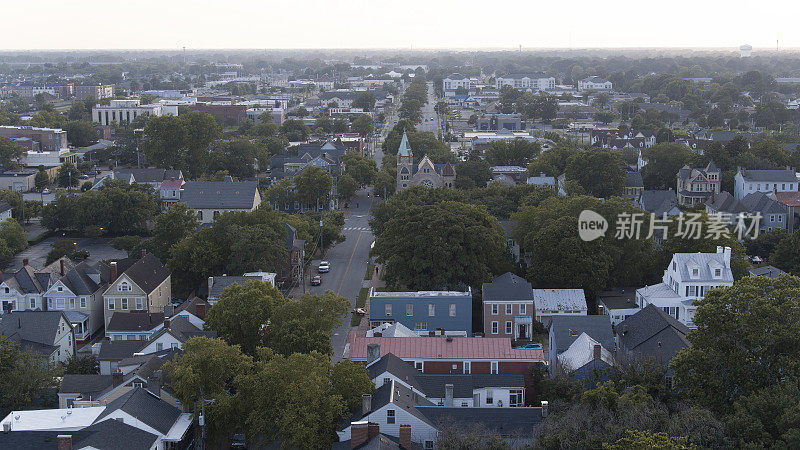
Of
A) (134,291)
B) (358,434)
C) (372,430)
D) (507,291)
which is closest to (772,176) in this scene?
(507,291)

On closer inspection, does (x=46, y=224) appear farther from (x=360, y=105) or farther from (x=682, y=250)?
(x=360, y=105)

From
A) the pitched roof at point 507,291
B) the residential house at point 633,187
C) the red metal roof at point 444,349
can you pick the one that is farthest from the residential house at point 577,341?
the residential house at point 633,187

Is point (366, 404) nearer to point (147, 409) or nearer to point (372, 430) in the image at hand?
point (372, 430)

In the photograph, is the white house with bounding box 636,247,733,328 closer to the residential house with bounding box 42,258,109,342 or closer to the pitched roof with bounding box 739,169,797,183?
the residential house with bounding box 42,258,109,342

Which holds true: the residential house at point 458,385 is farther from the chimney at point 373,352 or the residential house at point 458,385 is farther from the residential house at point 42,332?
the residential house at point 42,332

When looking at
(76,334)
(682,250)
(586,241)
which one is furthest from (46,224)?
(682,250)

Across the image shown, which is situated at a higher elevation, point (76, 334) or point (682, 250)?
point (682, 250)

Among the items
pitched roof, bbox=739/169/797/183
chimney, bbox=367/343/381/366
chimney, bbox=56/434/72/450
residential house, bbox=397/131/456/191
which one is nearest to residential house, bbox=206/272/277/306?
chimney, bbox=367/343/381/366
